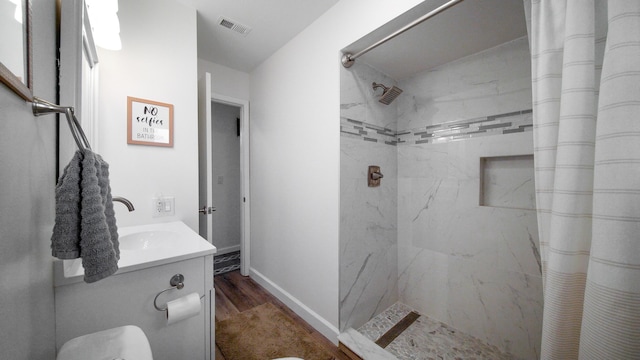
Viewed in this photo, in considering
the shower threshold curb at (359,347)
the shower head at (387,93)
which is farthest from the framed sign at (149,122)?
the shower threshold curb at (359,347)

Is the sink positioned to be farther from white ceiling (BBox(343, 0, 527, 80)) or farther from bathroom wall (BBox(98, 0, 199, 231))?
white ceiling (BBox(343, 0, 527, 80))

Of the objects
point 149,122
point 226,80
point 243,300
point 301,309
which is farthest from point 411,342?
point 226,80

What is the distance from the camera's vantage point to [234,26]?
1.79 m

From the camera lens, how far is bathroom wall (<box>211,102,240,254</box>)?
126 inches

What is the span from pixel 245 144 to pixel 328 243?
4.99 ft

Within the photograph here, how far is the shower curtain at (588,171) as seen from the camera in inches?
22.5

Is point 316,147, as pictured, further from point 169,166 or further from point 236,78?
point 236,78


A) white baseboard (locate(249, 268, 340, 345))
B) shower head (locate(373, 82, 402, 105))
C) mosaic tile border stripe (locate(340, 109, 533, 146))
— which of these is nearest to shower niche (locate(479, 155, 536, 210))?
mosaic tile border stripe (locate(340, 109, 533, 146))

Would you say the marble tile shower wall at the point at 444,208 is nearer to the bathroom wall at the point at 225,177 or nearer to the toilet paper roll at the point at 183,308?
the toilet paper roll at the point at 183,308

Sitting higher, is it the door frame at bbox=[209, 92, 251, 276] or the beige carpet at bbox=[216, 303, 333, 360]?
the door frame at bbox=[209, 92, 251, 276]

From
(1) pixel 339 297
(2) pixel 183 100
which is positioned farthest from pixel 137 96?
(1) pixel 339 297

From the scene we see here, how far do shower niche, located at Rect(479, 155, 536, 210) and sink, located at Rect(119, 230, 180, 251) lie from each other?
2.07 m

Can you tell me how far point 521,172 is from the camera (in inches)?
58.2

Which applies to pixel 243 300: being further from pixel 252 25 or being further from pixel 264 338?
pixel 252 25
